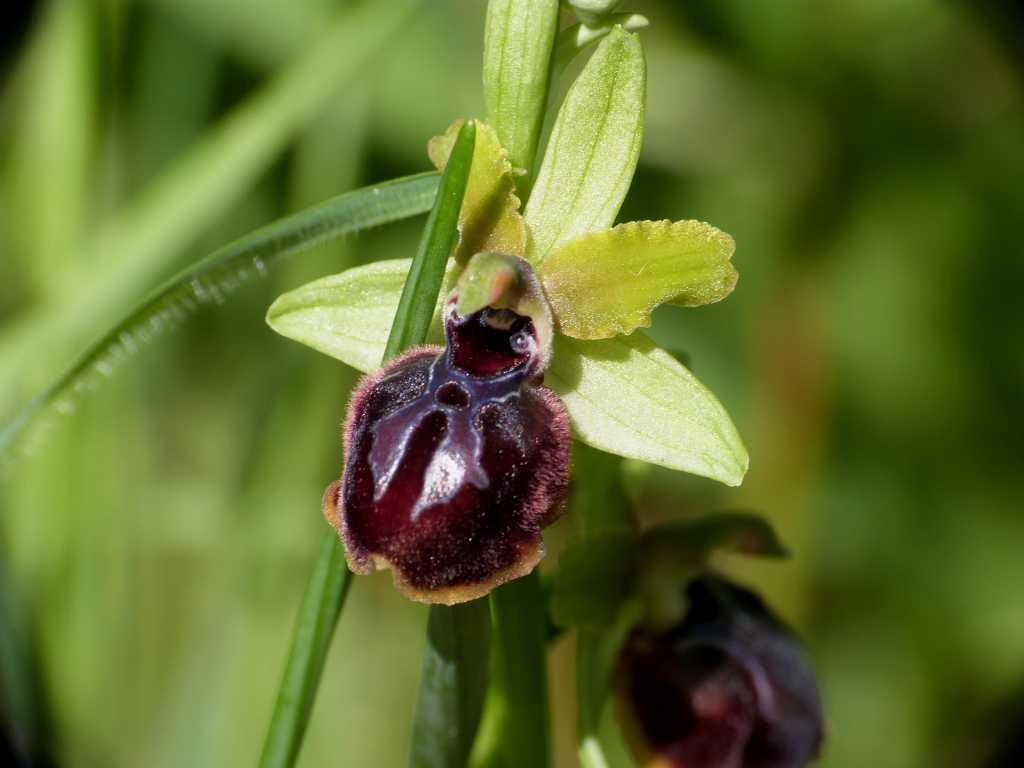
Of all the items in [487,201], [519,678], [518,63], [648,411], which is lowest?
[519,678]

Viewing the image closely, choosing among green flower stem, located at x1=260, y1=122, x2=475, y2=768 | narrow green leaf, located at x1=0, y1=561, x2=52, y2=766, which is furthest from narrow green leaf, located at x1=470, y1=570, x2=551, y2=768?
narrow green leaf, located at x1=0, y1=561, x2=52, y2=766

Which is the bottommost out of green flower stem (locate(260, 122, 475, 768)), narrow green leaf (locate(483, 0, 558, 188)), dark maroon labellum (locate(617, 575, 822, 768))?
dark maroon labellum (locate(617, 575, 822, 768))

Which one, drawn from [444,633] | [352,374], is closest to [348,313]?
[444,633]

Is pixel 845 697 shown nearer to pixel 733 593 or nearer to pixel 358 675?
pixel 358 675

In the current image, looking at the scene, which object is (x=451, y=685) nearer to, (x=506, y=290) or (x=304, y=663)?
(x=304, y=663)

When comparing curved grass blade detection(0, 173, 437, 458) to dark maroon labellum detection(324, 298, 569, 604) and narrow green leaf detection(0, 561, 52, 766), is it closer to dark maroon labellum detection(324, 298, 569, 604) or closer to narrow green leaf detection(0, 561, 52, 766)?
dark maroon labellum detection(324, 298, 569, 604)

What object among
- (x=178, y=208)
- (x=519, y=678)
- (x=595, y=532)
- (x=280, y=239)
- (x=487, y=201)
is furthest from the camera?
(x=178, y=208)
